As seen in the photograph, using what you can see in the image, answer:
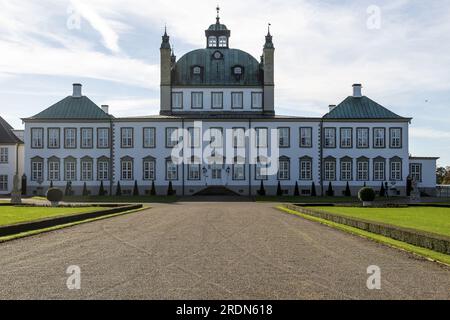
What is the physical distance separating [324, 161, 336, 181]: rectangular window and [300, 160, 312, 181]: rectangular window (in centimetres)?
147

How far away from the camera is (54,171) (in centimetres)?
5722

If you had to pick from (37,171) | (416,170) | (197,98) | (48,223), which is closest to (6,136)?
(37,171)

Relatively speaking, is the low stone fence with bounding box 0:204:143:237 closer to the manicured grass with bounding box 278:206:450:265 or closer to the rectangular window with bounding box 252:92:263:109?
the manicured grass with bounding box 278:206:450:265

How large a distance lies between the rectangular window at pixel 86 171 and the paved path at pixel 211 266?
3950 cm

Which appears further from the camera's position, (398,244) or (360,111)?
(360,111)

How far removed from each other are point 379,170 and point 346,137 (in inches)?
165

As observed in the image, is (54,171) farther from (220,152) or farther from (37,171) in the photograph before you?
(220,152)

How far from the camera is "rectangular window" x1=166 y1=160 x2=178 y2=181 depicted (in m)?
56.5

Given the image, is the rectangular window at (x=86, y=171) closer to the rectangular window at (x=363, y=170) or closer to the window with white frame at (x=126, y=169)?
the window with white frame at (x=126, y=169)

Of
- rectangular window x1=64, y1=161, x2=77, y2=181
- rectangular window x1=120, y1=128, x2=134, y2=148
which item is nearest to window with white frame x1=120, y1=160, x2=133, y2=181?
rectangular window x1=120, y1=128, x2=134, y2=148

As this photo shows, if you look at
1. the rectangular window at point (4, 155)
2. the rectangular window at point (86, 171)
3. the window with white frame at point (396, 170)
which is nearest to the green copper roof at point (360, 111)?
the window with white frame at point (396, 170)

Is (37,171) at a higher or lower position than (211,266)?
higher

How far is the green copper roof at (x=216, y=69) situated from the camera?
61759 mm

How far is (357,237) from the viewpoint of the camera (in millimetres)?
17250
